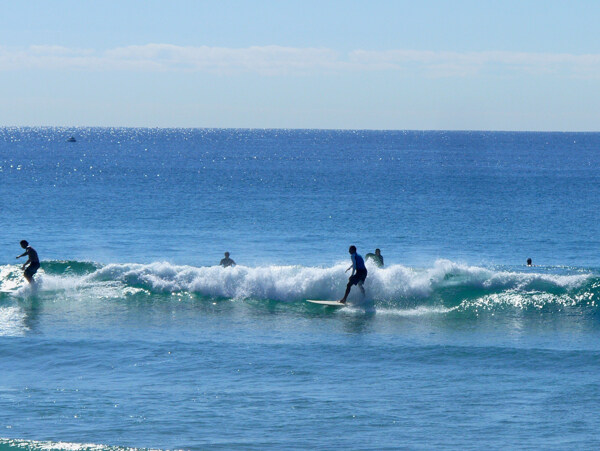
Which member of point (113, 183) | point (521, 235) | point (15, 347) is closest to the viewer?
point (15, 347)

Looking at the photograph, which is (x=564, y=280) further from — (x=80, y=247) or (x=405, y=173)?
(x=405, y=173)

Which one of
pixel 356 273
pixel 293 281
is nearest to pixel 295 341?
pixel 356 273

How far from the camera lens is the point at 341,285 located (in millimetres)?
23391

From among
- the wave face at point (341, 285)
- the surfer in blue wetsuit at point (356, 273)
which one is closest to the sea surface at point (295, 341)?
the wave face at point (341, 285)

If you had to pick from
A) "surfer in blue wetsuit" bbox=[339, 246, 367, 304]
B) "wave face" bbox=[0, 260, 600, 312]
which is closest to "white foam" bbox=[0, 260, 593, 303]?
"wave face" bbox=[0, 260, 600, 312]

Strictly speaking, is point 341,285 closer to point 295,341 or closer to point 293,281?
point 293,281

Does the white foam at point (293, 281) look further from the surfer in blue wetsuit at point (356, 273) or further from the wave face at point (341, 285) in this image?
the surfer in blue wetsuit at point (356, 273)

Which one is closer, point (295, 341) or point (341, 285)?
point (295, 341)

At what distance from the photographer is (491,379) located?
1545 centimetres

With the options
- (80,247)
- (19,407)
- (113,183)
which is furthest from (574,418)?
(113,183)

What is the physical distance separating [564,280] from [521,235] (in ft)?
72.5

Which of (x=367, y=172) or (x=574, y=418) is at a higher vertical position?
(x=367, y=172)

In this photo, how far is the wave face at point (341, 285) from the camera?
22.2m

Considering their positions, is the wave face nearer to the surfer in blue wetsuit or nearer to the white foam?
the white foam
